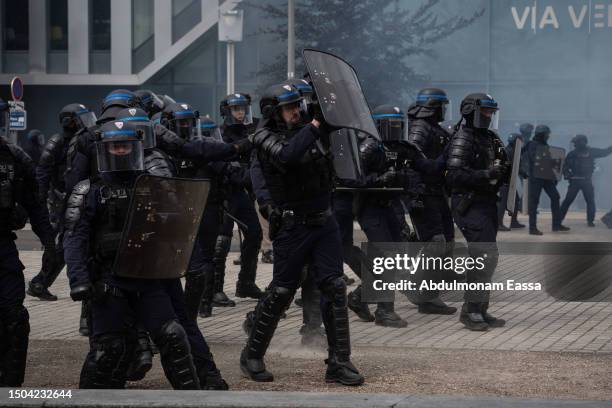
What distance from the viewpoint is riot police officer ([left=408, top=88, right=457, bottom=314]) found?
392 inches

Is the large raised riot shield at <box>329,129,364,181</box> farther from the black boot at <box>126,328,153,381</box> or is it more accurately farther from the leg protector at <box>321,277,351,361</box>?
the black boot at <box>126,328,153,381</box>

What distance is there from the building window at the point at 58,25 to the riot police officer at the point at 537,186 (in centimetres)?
1636

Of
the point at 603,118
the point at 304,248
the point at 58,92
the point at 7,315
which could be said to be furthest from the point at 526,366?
the point at 58,92

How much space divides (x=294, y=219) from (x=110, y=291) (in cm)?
154

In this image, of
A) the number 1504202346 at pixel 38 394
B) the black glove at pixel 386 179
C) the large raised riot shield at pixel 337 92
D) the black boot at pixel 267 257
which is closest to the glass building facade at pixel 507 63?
the black boot at pixel 267 257

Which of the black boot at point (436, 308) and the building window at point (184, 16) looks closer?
the black boot at point (436, 308)

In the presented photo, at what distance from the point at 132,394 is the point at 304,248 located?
186cm

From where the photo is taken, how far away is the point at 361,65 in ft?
79.9

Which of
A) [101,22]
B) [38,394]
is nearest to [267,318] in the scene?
[38,394]

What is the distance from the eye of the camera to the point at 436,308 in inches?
396

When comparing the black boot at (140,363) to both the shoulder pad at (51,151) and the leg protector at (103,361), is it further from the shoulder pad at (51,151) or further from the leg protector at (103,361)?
the shoulder pad at (51,151)

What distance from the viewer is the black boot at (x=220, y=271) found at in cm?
1054

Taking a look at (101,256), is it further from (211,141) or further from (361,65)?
(361,65)

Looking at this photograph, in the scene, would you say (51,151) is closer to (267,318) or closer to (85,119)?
(85,119)
